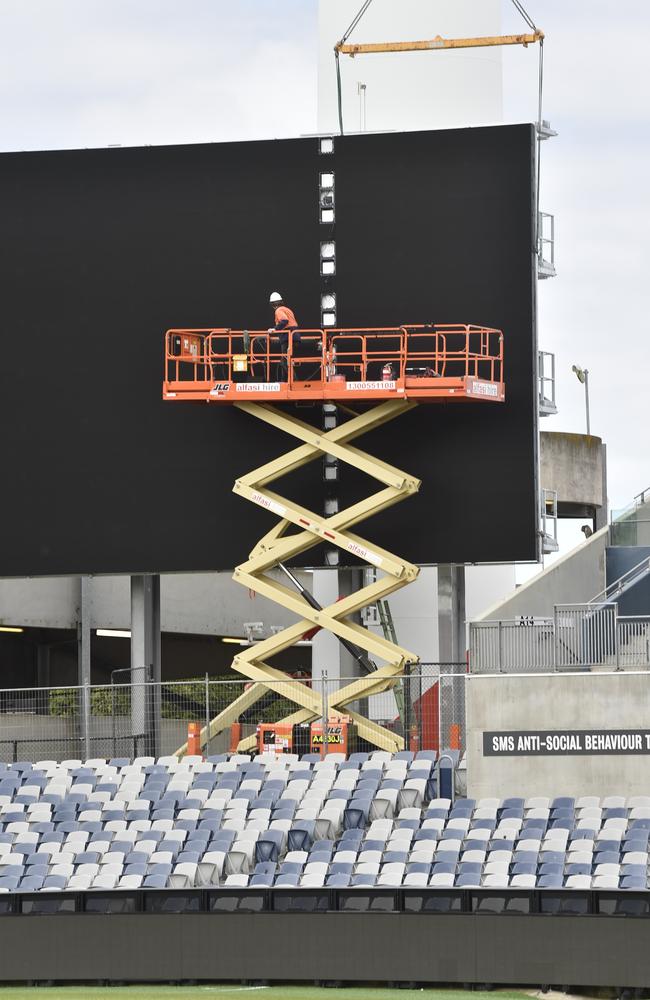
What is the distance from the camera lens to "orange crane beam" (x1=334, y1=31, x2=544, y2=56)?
34781mm

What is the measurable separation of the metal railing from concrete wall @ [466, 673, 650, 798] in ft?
1.15

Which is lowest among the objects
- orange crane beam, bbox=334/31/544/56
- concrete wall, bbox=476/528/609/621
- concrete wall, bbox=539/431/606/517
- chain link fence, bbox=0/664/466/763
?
chain link fence, bbox=0/664/466/763

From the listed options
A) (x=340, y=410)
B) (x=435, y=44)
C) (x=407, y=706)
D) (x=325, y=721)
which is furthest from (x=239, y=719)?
(x=435, y=44)

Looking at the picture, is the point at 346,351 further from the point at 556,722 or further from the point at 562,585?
the point at 556,722

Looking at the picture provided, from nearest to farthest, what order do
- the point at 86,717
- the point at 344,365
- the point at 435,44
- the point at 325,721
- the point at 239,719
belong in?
the point at 325,721 < the point at 86,717 < the point at 344,365 < the point at 239,719 < the point at 435,44

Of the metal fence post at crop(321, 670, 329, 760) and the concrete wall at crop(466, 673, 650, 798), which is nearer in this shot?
the concrete wall at crop(466, 673, 650, 798)

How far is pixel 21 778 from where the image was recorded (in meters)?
27.9

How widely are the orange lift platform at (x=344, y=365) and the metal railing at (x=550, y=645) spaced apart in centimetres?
403

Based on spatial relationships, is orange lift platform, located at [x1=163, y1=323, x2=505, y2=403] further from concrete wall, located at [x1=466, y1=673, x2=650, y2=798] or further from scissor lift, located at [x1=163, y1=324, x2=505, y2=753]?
concrete wall, located at [x1=466, y1=673, x2=650, y2=798]

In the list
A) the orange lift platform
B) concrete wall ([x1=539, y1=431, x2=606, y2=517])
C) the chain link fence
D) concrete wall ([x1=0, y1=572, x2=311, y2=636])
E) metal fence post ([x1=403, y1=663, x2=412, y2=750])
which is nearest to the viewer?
the chain link fence

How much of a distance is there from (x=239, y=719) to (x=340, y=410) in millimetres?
5554

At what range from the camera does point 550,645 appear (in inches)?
1046

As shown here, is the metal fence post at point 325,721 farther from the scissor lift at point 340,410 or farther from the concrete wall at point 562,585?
the concrete wall at point 562,585

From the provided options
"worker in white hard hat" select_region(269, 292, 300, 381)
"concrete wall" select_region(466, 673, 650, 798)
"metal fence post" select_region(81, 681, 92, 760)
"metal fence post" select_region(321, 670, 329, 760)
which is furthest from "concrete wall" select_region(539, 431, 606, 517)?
"concrete wall" select_region(466, 673, 650, 798)
